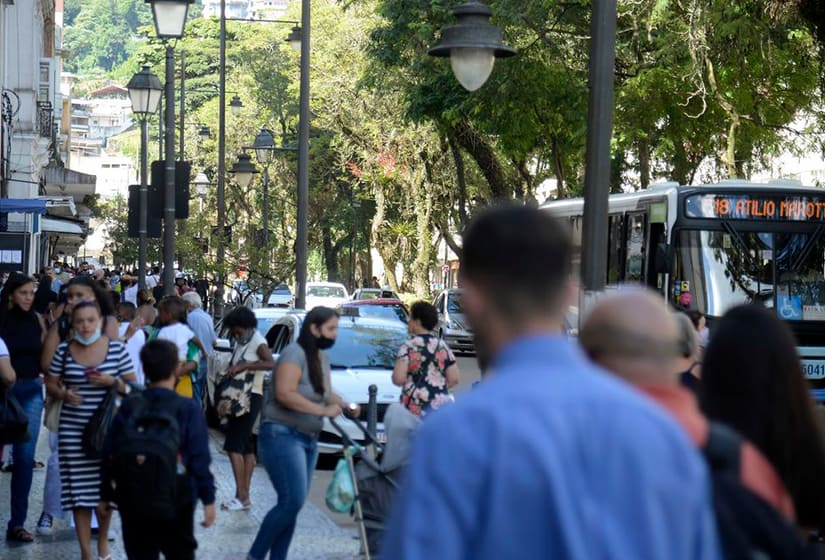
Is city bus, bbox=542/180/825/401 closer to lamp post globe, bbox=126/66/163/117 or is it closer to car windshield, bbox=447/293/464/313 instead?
lamp post globe, bbox=126/66/163/117

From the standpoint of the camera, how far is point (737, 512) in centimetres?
354

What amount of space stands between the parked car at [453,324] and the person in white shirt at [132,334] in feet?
68.5

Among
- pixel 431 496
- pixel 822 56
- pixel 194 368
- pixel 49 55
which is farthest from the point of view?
pixel 49 55

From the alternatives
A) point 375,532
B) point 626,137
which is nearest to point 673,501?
point 375,532

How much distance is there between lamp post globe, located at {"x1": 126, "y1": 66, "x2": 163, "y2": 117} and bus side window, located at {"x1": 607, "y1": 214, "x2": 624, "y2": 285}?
6743 mm

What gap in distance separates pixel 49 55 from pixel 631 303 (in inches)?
2492

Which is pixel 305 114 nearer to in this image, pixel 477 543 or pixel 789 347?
pixel 789 347

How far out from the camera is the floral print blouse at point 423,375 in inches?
405

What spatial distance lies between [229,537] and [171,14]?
664cm

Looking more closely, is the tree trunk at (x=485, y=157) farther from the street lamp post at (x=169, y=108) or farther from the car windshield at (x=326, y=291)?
the street lamp post at (x=169, y=108)

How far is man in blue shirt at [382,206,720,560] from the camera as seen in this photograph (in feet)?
8.10

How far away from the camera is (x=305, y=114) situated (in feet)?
72.3

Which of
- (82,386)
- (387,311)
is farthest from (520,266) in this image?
(387,311)

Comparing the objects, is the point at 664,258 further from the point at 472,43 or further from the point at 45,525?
the point at 45,525
